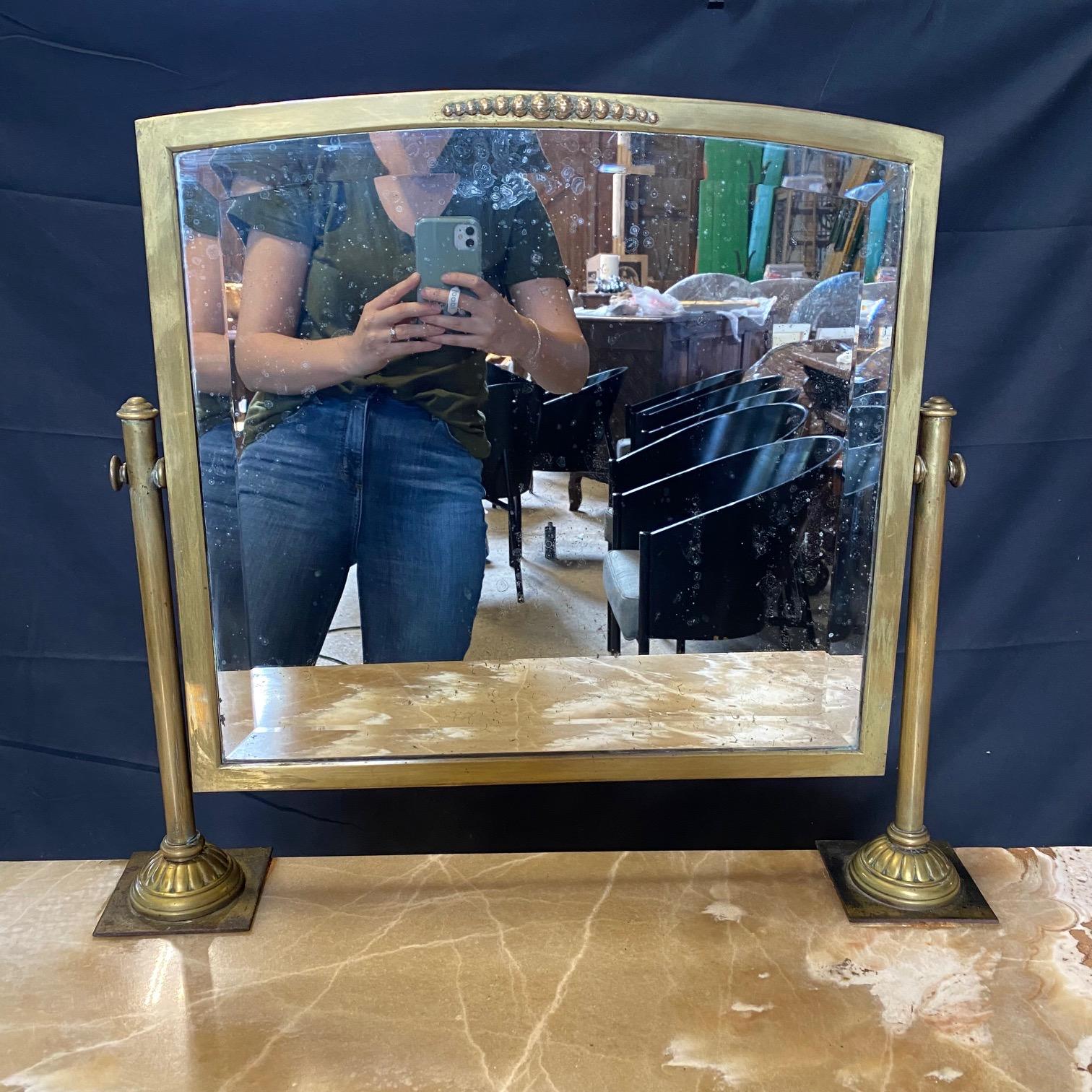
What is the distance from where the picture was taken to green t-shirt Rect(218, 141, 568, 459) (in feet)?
2.27

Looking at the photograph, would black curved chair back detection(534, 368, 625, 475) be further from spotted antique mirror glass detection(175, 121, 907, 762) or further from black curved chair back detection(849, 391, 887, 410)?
black curved chair back detection(849, 391, 887, 410)

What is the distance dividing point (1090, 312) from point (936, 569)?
1.01ft

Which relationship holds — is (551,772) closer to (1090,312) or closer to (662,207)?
(662,207)

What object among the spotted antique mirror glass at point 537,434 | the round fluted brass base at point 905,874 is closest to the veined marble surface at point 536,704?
the spotted antique mirror glass at point 537,434

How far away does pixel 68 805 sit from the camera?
1.02 metres

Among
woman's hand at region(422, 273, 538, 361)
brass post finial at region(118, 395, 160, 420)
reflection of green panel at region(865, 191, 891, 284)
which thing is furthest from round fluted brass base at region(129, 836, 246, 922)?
reflection of green panel at region(865, 191, 891, 284)

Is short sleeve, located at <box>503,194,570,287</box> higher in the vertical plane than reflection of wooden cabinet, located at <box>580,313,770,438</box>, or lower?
higher

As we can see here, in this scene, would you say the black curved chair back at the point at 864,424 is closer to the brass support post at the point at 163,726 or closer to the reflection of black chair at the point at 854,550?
the reflection of black chair at the point at 854,550

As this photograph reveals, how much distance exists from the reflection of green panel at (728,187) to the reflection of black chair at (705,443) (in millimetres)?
124

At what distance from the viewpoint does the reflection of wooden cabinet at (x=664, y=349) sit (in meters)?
0.72

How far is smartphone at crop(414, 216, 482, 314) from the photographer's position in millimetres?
701

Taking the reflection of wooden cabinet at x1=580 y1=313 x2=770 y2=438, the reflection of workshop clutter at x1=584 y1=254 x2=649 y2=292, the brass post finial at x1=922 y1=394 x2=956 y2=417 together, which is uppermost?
the reflection of workshop clutter at x1=584 y1=254 x2=649 y2=292

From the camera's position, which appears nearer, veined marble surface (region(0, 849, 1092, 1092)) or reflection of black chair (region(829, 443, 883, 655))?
veined marble surface (region(0, 849, 1092, 1092))

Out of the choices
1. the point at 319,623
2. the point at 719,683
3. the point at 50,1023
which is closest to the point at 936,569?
the point at 719,683
